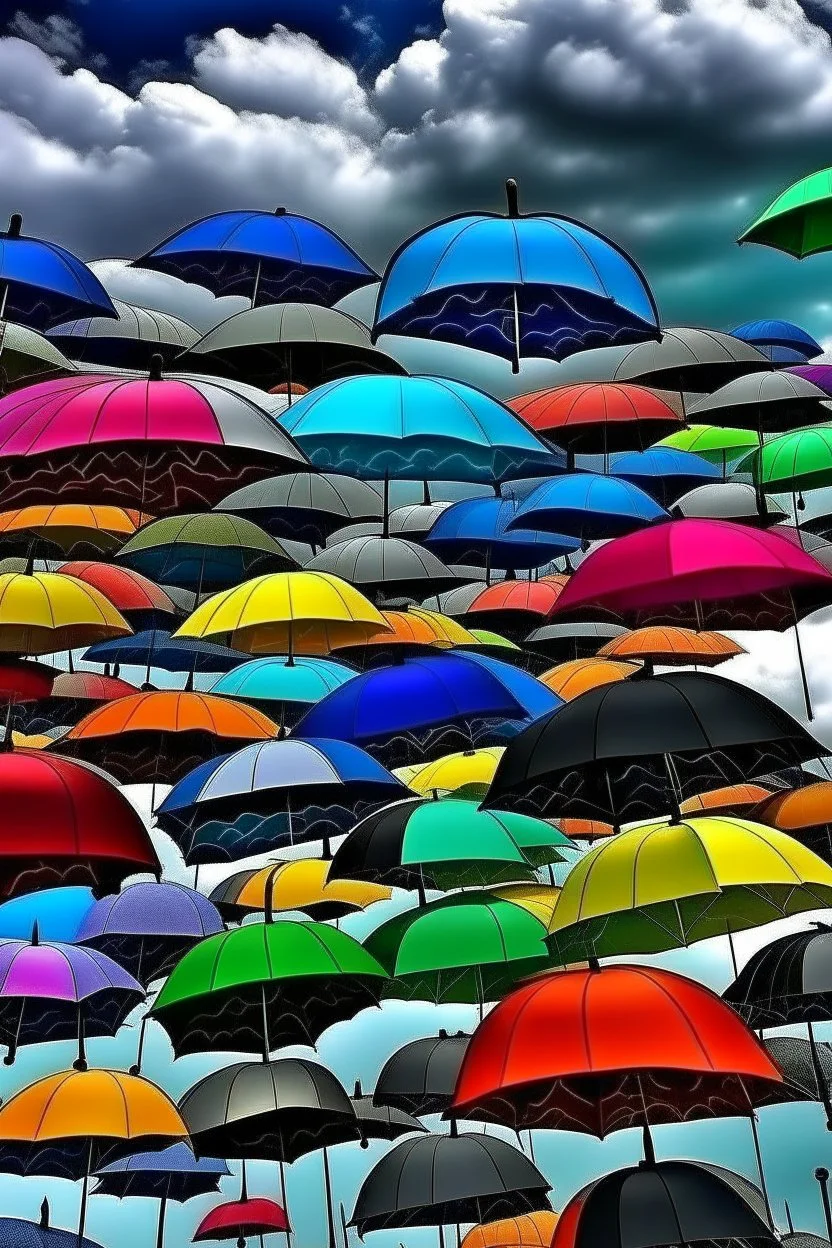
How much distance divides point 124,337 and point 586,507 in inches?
256

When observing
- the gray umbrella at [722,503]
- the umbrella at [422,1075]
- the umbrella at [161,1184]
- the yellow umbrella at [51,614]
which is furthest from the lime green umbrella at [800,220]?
the umbrella at [161,1184]

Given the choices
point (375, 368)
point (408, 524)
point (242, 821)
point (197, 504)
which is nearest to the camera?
point (197, 504)

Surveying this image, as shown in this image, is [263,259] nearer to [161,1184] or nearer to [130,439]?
[130,439]

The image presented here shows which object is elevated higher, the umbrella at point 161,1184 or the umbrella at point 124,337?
the umbrella at point 124,337

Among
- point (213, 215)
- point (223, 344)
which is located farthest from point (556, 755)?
point (213, 215)

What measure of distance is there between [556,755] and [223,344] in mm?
7170

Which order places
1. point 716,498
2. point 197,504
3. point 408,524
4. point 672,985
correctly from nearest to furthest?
1. point 672,985
2. point 197,504
3. point 716,498
4. point 408,524

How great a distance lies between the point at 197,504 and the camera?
12492 mm

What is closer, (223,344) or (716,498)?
(223,344)

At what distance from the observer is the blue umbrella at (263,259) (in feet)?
56.9

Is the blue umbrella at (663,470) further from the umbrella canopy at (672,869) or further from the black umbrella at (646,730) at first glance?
the umbrella canopy at (672,869)

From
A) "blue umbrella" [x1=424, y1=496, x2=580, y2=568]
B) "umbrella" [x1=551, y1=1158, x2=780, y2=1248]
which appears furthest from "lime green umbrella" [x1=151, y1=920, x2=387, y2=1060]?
"blue umbrella" [x1=424, y1=496, x2=580, y2=568]

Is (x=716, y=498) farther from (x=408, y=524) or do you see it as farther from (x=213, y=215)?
(x=213, y=215)

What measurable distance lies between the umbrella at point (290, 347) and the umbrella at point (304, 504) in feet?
3.20
